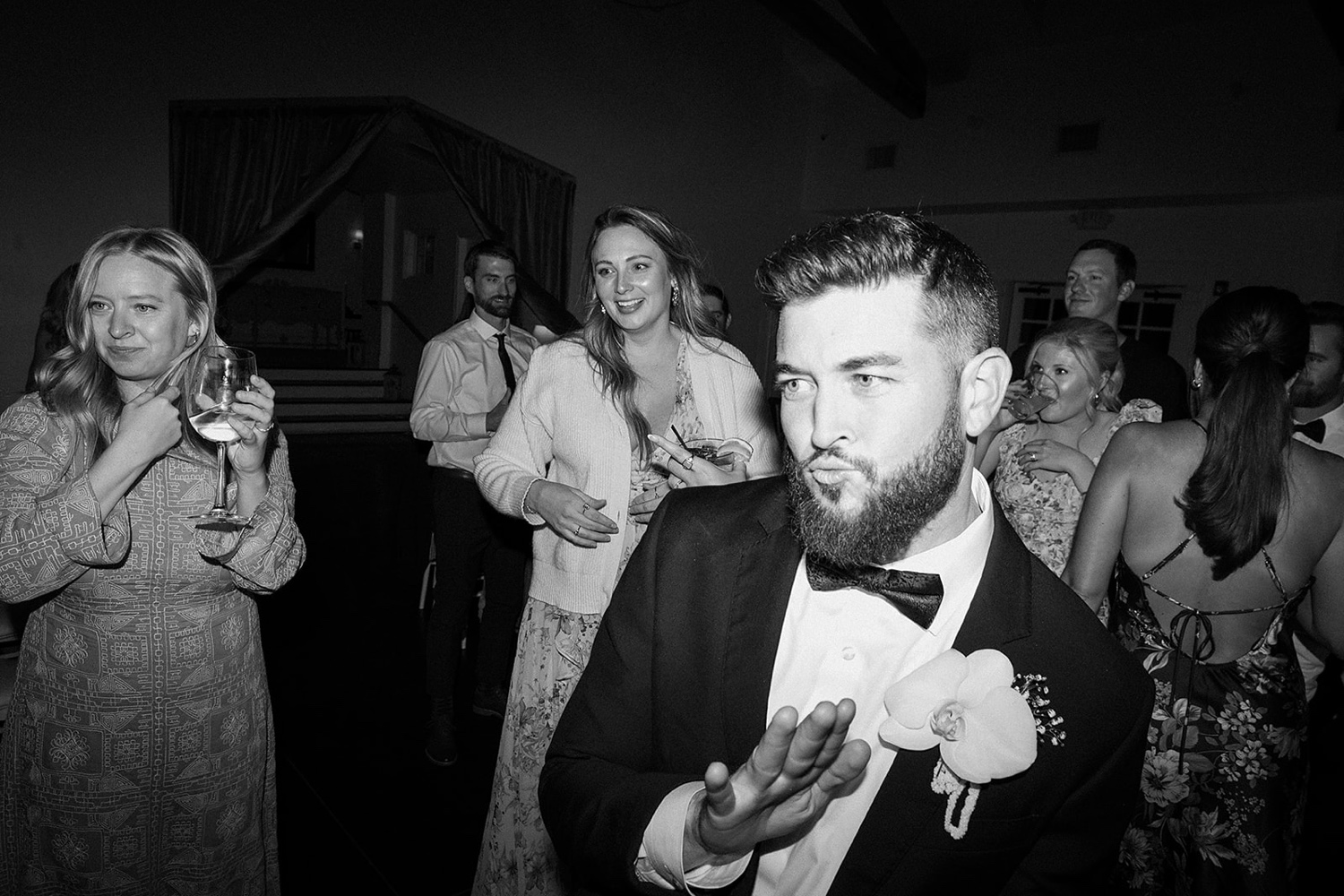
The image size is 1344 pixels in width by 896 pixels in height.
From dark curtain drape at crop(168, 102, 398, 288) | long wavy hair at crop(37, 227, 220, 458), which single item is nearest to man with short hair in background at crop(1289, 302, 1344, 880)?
long wavy hair at crop(37, 227, 220, 458)

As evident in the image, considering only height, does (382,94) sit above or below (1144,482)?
above

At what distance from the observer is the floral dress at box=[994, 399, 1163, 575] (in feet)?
7.98

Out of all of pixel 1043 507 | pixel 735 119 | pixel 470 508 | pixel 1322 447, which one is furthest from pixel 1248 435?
pixel 735 119

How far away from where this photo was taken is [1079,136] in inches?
336

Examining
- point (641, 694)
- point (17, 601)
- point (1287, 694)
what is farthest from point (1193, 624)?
point (17, 601)

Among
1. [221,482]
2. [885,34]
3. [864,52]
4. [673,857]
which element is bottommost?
[673,857]

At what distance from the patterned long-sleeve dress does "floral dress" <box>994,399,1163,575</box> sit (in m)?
2.15

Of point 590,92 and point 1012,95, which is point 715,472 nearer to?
point 590,92

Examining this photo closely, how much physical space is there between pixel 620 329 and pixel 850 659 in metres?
1.36

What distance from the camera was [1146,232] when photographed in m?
8.72

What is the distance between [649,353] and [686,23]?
7631 mm

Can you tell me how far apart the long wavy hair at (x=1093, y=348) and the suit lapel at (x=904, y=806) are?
1.74m

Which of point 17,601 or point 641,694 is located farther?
point 17,601

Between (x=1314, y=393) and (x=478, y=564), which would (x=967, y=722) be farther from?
(x=1314, y=393)
